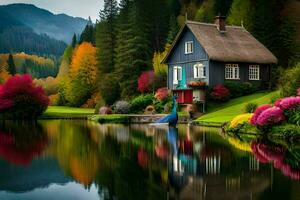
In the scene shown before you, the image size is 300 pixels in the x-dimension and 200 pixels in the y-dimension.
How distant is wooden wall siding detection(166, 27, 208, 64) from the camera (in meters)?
45.6

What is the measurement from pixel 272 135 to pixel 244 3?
122ft

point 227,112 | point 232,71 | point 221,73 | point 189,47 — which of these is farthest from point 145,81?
point 227,112

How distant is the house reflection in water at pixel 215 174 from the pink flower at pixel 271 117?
232 inches

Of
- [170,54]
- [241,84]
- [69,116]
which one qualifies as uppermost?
[170,54]

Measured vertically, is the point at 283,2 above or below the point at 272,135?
above

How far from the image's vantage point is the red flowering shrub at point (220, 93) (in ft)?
142

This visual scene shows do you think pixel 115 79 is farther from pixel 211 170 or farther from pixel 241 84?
pixel 211 170

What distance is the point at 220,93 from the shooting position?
43188 millimetres

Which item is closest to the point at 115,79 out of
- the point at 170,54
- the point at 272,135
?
the point at 170,54

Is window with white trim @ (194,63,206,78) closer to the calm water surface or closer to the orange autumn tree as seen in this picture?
the orange autumn tree

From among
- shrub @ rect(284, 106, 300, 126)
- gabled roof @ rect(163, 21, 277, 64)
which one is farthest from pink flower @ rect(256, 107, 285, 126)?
gabled roof @ rect(163, 21, 277, 64)

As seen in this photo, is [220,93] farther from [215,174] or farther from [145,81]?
[215,174]

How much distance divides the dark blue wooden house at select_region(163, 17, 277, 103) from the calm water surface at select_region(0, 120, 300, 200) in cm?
2505

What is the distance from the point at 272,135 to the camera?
23578 mm
